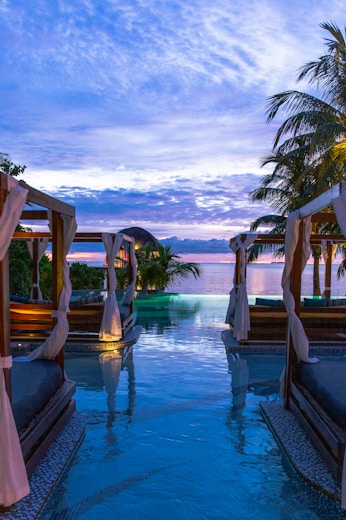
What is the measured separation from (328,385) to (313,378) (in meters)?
0.32

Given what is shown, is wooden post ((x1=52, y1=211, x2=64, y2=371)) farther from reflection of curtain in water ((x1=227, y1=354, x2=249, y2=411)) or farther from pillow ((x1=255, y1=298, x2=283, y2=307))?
pillow ((x1=255, y1=298, x2=283, y2=307))

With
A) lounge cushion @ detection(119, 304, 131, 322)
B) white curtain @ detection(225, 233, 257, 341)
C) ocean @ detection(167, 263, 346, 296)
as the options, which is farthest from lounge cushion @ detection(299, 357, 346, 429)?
ocean @ detection(167, 263, 346, 296)

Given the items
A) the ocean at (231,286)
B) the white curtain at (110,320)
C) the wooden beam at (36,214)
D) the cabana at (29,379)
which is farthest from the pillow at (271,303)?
the ocean at (231,286)

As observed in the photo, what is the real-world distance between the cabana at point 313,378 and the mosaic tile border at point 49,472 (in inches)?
79.7

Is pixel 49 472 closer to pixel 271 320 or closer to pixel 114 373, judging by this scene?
pixel 114 373

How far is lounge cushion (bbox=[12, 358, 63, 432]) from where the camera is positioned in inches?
134

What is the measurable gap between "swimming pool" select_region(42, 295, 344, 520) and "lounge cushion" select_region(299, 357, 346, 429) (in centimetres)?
59

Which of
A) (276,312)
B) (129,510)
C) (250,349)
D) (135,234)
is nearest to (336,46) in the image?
(276,312)


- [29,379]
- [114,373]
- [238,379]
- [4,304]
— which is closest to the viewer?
[4,304]

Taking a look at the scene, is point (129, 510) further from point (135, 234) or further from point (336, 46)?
point (135, 234)

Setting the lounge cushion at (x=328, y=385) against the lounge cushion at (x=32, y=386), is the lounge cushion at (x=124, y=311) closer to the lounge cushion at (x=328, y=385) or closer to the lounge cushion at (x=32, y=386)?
the lounge cushion at (x=32, y=386)

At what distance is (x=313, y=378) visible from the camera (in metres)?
4.21

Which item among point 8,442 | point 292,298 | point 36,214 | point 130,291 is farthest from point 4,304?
point 130,291

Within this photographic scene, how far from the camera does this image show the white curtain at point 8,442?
282 centimetres
